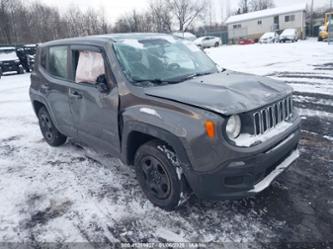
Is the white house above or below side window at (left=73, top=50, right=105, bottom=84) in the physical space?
above

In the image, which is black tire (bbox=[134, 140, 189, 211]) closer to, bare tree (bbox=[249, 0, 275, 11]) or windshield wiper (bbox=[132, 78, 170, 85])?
windshield wiper (bbox=[132, 78, 170, 85])

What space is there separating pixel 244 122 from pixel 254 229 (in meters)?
1.05

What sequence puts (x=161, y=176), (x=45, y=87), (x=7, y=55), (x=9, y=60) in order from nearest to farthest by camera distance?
(x=161, y=176) → (x=45, y=87) → (x=9, y=60) → (x=7, y=55)

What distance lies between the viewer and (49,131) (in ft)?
17.7

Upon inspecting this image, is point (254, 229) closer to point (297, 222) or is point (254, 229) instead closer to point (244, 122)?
point (297, 222)

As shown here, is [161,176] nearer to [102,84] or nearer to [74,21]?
[102,84]

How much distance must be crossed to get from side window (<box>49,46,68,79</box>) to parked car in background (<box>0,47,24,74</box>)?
17076 millimetres

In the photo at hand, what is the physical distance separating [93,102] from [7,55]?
19.0 m

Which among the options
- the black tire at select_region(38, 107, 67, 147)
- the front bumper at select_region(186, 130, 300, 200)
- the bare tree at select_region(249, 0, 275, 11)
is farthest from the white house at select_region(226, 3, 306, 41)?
the front bumper at select_region(186, 130, 300, 200)

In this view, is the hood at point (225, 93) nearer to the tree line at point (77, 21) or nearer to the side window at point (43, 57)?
the side window at point (43, 57)

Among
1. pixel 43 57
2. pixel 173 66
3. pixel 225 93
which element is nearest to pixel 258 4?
pixel 43 57

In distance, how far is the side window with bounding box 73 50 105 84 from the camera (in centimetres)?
367

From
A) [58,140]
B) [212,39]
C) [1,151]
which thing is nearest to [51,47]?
[58,140]

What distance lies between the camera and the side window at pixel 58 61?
14.4 feet
